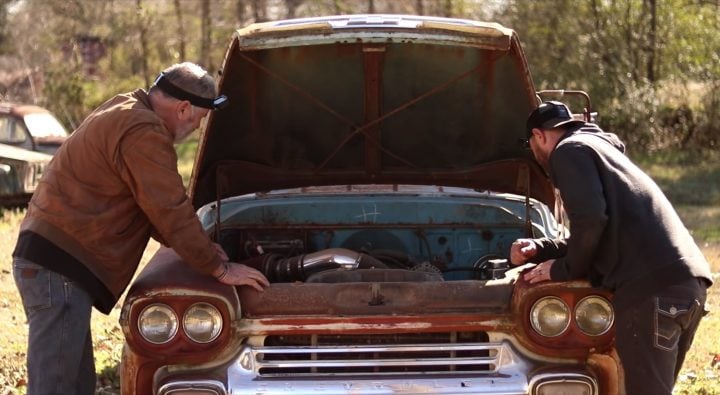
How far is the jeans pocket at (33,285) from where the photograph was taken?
3793mm

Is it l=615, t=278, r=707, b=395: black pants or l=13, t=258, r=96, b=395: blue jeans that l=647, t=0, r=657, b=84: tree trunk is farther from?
l=13, t=258, r=96, b=395: blue jeans

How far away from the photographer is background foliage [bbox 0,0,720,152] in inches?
733

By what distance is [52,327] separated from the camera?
3789 millimetres

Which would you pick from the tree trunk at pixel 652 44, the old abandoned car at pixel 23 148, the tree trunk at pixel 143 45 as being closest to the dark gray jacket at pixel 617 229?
the old abandoned car at pixel 23 148

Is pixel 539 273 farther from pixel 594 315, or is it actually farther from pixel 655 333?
pixel 655 333

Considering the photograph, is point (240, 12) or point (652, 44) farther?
A: point (240, 12)

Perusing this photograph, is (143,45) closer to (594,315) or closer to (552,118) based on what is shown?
(552,118)

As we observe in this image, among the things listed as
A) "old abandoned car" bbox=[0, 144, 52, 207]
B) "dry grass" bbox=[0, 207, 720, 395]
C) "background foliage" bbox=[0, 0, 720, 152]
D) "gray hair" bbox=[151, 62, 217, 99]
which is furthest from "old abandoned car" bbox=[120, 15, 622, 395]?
"background foliage" bbox=[0, 0, 720, 152]

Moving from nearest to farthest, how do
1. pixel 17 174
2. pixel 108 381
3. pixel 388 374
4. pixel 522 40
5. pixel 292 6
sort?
pixel 388 374 < pixel 108 381 < pixel 17 174 < pixel 522 40 < pixel 292 6

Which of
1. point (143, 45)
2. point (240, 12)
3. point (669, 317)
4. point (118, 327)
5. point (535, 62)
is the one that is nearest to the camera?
point (669, 317)

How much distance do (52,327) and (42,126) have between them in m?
10.9

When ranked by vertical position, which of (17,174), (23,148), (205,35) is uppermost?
(205,35)

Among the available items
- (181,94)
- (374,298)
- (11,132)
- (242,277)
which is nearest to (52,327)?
(242,277)

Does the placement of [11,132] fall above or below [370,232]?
below
